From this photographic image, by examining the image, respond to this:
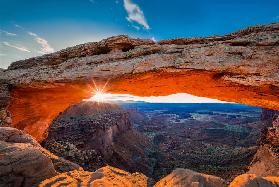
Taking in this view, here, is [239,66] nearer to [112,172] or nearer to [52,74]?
[112,172]

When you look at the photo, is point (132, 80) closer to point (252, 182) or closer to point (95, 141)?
point (252, 182)

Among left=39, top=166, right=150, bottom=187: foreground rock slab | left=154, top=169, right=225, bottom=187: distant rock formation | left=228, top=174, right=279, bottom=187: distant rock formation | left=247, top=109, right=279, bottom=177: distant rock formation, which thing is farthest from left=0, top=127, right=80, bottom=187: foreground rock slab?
left=247, top=109, right=279, bottom=177: distant rock formation

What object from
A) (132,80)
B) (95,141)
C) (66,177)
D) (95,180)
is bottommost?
(95,141)

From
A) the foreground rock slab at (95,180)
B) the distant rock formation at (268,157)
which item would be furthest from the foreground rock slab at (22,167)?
the distant rock formation at (268,157)

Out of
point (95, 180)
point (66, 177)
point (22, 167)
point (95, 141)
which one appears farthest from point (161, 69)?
point (95, 141)

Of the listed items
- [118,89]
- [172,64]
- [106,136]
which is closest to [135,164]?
[106,136]

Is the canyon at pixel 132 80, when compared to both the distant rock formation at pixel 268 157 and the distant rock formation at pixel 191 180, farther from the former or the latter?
the distant rock formation at pixel 268 157

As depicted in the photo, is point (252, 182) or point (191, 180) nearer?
point (252, 182)
